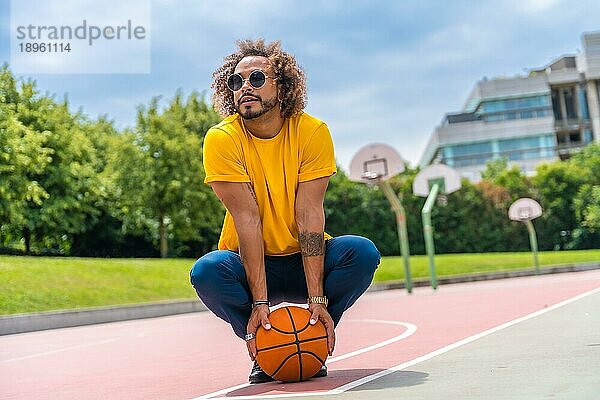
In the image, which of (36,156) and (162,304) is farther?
(36,156)

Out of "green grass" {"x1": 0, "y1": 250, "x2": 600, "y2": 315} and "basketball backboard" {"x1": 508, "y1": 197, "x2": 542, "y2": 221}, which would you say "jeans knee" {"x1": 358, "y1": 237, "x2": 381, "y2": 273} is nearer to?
"green grass" {"x1": 0, "y1": 250, "x2": 600, "y2": 315}

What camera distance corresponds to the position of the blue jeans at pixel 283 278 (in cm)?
487

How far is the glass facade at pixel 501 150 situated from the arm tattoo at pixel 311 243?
82.4 m

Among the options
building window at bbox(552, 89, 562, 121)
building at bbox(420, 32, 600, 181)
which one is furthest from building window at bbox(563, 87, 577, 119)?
building window at bbox(552, 89, 562, 121)

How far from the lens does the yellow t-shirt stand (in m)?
4.90

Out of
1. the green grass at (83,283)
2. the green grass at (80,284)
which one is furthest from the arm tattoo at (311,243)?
the green grass at (80,284)

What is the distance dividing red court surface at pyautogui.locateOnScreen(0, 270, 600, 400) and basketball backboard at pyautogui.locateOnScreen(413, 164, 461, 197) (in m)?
15.3

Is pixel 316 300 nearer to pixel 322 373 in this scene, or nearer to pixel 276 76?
pixel 322 373

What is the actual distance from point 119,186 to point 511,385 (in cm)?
3909

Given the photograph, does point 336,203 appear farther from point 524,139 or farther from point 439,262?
point 524,139

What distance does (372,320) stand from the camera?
1171 cm

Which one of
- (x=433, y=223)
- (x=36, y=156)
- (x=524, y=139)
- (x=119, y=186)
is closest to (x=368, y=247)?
(x=36, y=156)

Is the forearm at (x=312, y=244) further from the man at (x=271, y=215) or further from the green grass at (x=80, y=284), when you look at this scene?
the green grass at (x=80, y=284)

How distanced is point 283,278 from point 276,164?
0.66 meters
